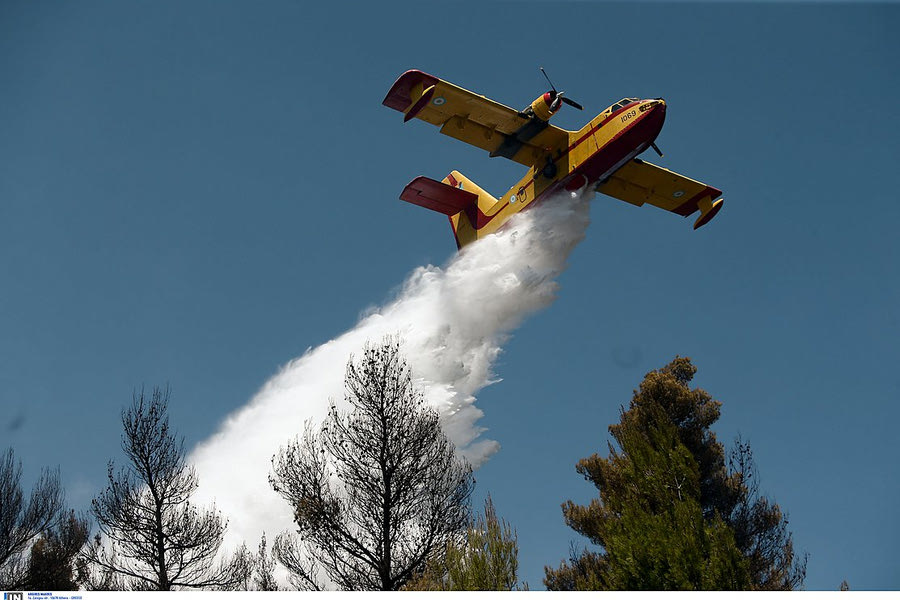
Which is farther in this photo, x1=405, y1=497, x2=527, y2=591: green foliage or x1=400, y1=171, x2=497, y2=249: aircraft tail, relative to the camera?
x1=400, y1=171, x2=497, y2=249: aircraft tail

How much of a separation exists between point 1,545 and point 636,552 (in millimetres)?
16263

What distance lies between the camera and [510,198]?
2762 cm

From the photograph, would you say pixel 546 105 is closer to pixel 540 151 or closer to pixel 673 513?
pixel 540 151

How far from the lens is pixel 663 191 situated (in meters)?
28.9

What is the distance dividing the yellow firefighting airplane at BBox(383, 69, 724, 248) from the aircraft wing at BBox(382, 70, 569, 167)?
30mm

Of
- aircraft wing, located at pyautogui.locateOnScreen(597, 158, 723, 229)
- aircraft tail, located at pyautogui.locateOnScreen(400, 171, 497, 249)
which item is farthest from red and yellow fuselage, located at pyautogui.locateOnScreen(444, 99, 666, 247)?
aircraft wing, located at pyautogui.locateOnScreen(597, 158, 723, 229)

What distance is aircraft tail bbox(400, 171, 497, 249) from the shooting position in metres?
28.5

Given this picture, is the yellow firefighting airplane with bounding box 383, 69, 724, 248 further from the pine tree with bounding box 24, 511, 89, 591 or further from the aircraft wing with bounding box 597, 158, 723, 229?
the pine tree with bounding box 24, 511, 89, 591

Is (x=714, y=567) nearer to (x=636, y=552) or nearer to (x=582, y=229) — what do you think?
(x=636, y=552)

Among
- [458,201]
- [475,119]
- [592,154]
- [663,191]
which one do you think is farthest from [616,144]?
[458,201]

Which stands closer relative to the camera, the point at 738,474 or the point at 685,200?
the point at 738,474

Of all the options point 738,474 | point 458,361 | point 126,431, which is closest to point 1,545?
point 126,431

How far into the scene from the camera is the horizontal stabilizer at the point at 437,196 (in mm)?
28259

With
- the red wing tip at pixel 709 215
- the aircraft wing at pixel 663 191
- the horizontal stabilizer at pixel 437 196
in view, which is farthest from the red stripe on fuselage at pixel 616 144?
the red wing tip at pixel 709 215
